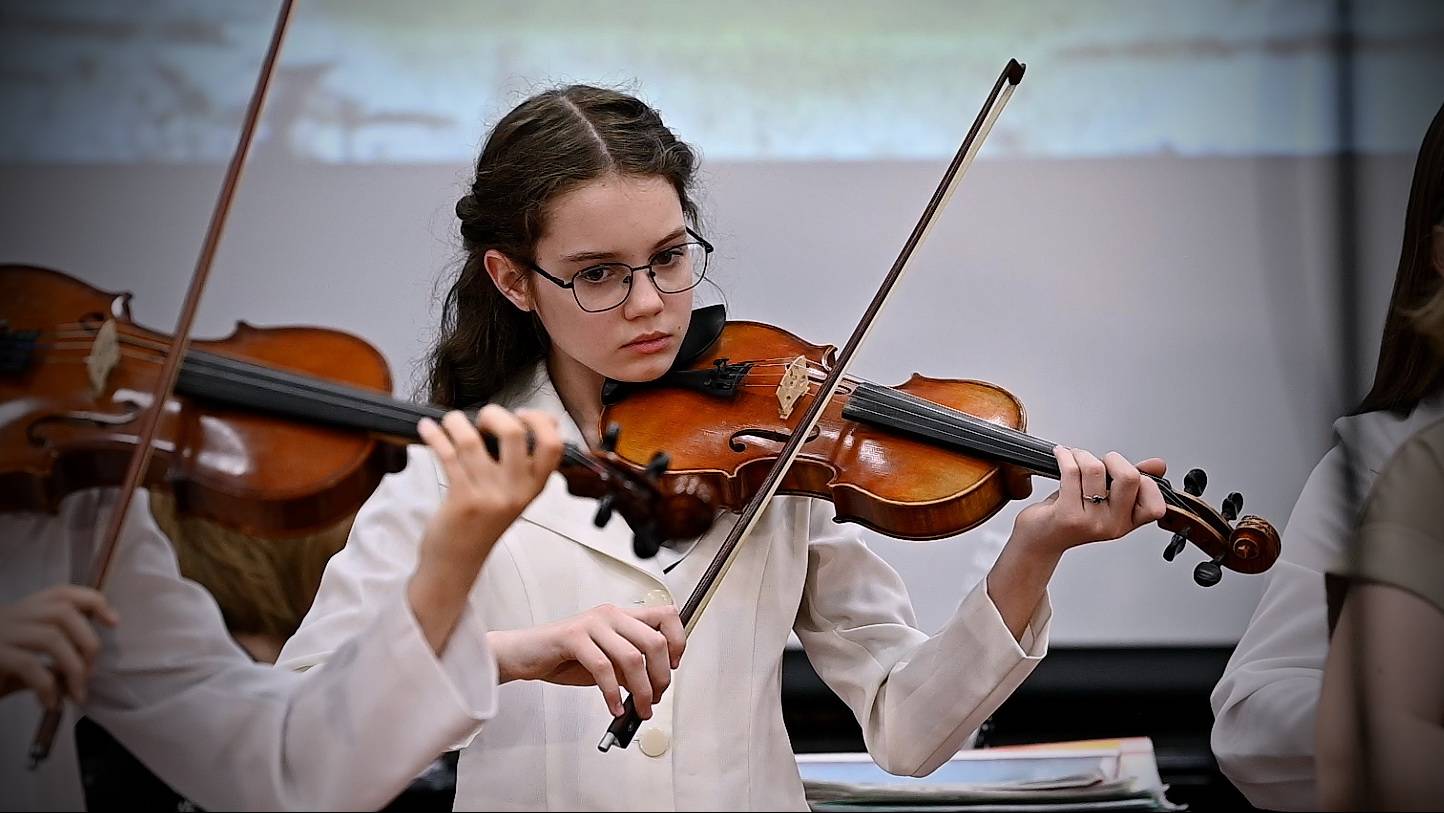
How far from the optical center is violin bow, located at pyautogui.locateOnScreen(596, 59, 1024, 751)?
3.51 ft

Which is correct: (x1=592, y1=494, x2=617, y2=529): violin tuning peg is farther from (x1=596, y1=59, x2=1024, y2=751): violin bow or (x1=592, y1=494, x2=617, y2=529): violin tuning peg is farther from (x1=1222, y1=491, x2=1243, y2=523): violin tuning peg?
(x1=1222, y1=491, x2=1243, y2=523): violin tuning peg

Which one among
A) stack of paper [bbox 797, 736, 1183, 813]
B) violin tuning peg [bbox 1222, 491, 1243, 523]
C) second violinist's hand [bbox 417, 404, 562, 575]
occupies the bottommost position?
stack of paper [bbox 797, 736, 1183, 813]

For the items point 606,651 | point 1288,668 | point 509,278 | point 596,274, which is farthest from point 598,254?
point 1288,668

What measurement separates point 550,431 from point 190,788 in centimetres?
37

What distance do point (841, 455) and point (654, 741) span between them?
29 centimetres

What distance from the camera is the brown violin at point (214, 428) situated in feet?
2.97

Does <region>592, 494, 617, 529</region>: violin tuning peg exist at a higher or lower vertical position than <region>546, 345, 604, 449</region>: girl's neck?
lower

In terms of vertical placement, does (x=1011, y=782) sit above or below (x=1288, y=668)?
below

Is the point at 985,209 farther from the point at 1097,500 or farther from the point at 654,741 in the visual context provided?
the point at 654,741

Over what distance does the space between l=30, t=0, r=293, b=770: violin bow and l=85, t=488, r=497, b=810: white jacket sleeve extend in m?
0.02

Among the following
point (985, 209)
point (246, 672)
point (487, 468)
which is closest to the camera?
point (487, 468)

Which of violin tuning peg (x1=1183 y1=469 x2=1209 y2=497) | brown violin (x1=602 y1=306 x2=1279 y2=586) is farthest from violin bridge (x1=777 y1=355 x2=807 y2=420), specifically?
violin tuning peg (x1=1183 y1=469 x2=1209 y2=497)

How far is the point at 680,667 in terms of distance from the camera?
1.25 metres

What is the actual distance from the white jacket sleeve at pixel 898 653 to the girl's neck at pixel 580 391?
23cm
